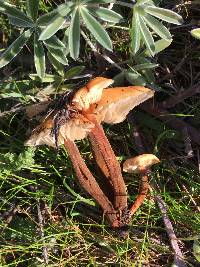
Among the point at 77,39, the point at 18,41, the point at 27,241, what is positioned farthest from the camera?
the point at 27,241

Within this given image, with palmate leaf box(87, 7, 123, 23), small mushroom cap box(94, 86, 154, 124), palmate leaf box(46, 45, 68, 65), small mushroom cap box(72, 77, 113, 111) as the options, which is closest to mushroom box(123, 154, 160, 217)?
small mushroom cap box(94, 86, 154, 124)

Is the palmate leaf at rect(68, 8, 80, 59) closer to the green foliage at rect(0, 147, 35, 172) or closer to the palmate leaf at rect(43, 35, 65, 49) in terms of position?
the palmate leaf at rect(43, 35, 65, 49)

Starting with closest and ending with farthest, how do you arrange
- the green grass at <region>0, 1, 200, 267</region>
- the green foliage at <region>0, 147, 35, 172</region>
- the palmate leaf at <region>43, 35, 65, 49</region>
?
the palmate leaf at <region>43, 35, 65, 49</region>
the green foliage at <region>0, 147, 35, 172</region>
the green grass at <region>0, 1, 200, 267</region>

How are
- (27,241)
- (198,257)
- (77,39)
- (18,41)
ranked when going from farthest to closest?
(27,241)
(198,257)
(18,41)
(77,39)

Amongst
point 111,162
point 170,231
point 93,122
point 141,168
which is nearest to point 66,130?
point 93,122

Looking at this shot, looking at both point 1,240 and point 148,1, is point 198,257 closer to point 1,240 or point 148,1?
point 1,240

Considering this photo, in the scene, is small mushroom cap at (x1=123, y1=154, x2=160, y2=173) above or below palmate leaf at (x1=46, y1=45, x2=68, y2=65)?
below

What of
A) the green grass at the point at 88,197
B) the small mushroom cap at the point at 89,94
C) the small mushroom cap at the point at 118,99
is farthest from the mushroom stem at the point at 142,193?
the small mushroom cap at the point at 89,94

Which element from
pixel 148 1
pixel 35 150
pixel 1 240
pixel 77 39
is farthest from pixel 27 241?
pixel 148 1

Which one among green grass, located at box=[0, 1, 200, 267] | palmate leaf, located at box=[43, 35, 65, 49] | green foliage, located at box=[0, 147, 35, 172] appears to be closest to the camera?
palmate leaf, located at box=[43, 35, 65, 49]
